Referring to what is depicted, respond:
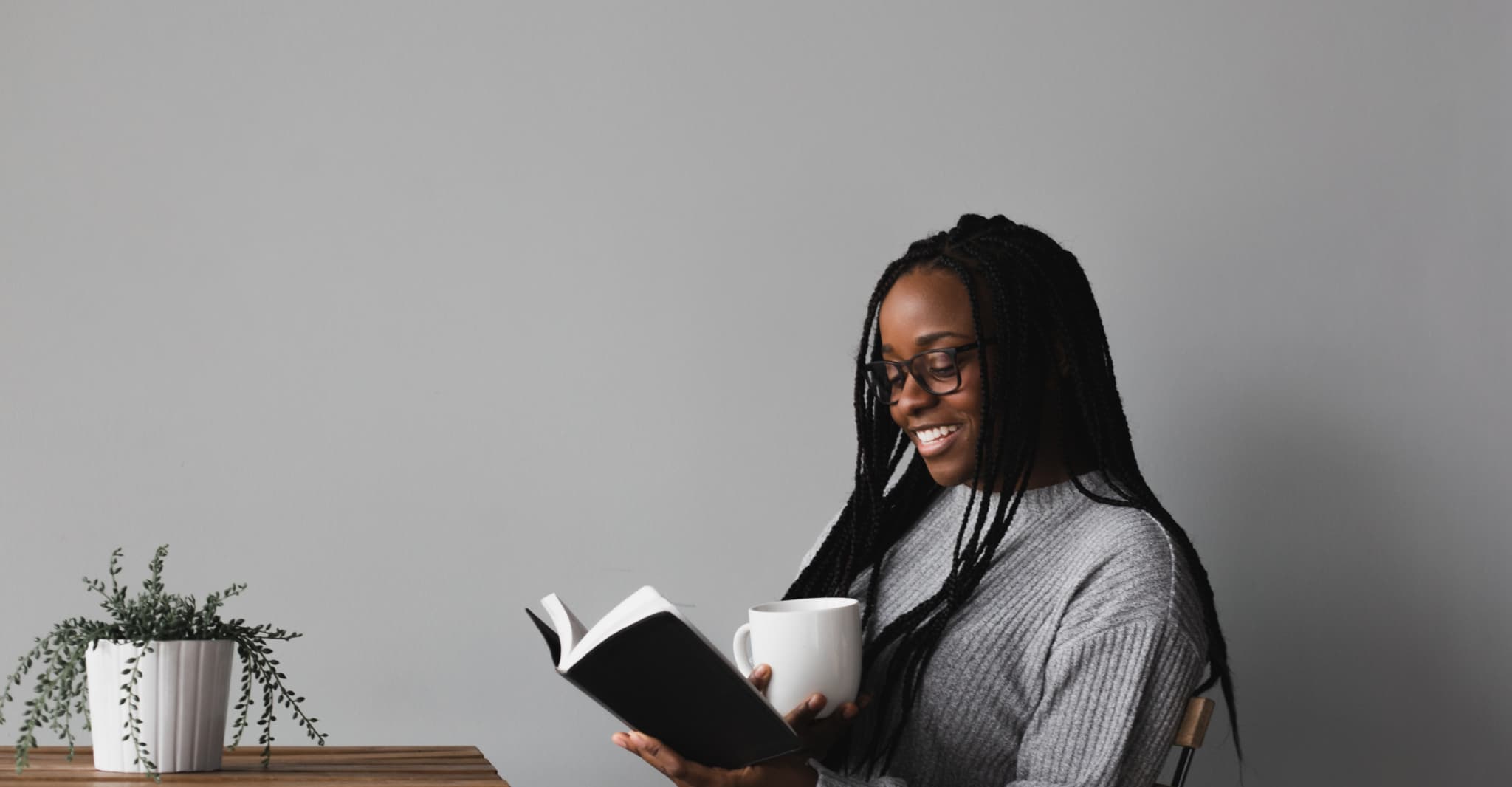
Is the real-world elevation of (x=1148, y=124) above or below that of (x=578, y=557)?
above

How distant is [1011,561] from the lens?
3.96ft

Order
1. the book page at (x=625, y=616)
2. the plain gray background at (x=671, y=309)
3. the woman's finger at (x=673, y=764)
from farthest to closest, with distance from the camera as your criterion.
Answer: the plain gray background at (x=671, y=309) < the woman's finger at (x=673, y=764) < the book page at (x=625, y=616)

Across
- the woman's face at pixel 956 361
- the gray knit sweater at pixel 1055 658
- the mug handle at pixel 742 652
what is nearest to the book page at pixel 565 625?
the mug handle at pixel 742 652

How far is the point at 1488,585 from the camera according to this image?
1.59 m

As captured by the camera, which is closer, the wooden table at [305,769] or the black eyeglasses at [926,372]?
the wooden table at [305,769]

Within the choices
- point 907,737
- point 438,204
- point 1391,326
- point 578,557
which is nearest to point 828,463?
point 578,557

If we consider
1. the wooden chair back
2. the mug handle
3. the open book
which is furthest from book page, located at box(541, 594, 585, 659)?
the wooden chair back

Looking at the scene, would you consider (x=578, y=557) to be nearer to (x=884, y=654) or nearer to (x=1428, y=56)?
(x=884, y=654)

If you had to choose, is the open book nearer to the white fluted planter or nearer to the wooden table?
the wooden table

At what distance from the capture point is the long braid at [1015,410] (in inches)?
46.0

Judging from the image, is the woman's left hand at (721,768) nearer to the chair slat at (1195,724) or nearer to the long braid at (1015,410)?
the long braid at (1015,410)

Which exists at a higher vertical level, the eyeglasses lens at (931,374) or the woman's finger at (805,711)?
the eyeglasses lens at (931,374)

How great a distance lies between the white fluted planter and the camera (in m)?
1.06

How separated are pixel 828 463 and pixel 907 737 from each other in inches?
17.1
